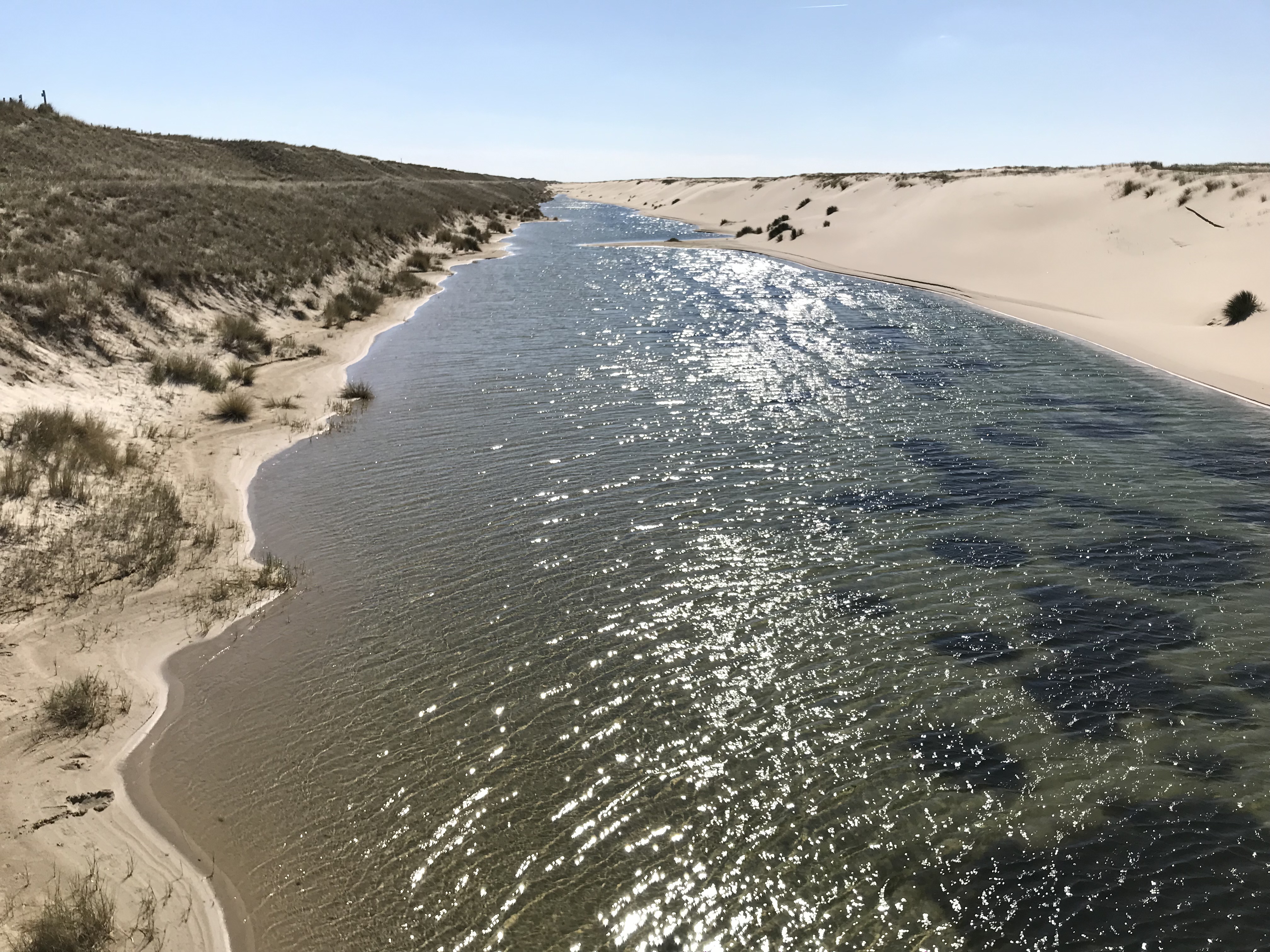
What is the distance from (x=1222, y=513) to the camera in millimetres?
11531

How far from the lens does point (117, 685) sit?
7.46 m

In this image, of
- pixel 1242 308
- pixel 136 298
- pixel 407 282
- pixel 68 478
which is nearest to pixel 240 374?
pixel 136 298

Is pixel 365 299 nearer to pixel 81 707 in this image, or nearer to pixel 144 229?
pixel 144 229

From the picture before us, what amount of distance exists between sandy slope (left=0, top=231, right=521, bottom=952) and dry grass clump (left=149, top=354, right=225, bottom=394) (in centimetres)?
158

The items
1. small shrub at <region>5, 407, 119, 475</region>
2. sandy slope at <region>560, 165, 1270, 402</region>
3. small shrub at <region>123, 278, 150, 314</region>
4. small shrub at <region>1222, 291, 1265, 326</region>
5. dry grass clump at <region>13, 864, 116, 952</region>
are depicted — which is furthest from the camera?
sandy slope at <region>560, 165, 1270, 402</region>

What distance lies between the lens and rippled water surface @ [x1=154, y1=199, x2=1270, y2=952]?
17.7ft

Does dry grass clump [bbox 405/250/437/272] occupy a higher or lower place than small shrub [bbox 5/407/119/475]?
higher

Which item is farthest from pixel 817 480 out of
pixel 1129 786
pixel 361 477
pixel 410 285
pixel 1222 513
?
pixel 410 285

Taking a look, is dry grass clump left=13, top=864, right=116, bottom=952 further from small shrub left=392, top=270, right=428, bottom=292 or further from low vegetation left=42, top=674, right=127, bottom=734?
small shrub left=392, top=270, right=428, bottom=292

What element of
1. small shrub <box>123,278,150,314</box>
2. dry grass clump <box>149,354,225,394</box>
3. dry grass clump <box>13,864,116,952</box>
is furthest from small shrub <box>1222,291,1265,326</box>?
small shrub <box>123,278,150,314</box>

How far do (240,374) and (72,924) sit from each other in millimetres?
15149

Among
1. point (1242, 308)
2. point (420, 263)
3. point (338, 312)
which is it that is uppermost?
point (420, 263)

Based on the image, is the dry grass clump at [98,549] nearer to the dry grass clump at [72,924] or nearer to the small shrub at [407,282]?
the dry grass clump at [72,924]

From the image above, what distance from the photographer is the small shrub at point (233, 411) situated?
1554 cm
